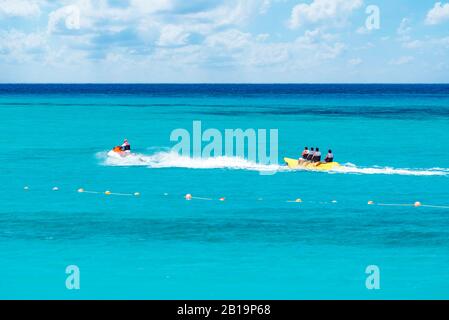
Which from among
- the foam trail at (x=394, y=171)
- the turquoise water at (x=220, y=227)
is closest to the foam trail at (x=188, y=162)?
the turquoise water at (x=220, y=227)

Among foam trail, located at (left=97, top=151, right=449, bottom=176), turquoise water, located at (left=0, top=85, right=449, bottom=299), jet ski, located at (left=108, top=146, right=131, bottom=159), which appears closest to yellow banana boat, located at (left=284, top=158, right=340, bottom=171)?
foam trail, located at (left=97, top=151, right=449, bottom=176)

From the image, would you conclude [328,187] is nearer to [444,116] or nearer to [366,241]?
[366,241]

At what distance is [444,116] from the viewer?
104 metres

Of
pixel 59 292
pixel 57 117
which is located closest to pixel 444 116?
pixel 57 117

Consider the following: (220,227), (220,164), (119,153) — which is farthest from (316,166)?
(220,227)

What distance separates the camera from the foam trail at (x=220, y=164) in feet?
152

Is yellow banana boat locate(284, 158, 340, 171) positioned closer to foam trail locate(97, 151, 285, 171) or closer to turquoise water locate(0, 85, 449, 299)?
turquoise water locate(0, 85, 449, 299)

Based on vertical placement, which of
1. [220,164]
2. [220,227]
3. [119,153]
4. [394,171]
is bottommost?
[220,227]

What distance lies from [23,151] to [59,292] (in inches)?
1478

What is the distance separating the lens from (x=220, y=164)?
49.7m

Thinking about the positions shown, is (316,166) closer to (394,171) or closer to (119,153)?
(394,171)

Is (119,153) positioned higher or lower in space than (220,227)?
higher

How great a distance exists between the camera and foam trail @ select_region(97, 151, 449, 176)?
4634cm

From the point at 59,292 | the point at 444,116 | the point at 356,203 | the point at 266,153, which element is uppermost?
the point at 444,116
